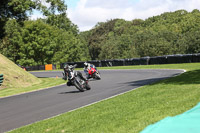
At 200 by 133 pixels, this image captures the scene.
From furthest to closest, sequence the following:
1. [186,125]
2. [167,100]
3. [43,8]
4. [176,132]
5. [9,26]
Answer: [9,26], [43,8], [167,100], [186,125], [176,132]

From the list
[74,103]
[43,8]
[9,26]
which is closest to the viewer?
[74,103]

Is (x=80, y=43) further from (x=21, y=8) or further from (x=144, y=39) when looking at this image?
(x=21, y=8)

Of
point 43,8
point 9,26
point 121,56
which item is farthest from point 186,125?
point 121,56

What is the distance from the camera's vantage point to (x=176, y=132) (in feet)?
18.8

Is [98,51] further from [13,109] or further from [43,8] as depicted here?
[13,109]

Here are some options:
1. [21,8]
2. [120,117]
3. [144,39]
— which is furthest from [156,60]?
[144,39]

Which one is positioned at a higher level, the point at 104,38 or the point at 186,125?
the point at 104,38

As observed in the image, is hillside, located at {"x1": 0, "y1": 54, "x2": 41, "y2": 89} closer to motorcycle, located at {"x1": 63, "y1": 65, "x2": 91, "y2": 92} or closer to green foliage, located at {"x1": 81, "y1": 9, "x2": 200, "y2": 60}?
motorcycle, located at {"x1": 63, "y1": 65, "x2": 91, "y2": 92}

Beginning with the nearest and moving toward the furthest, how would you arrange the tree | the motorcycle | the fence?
the motorcycle
the tree
the fence

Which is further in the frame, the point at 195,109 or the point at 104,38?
the point at 104,38

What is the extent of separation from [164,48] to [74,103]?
3261 inches

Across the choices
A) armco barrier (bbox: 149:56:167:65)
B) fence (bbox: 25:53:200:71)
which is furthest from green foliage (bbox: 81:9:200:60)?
armco barrier (bbox: 149:56:167:65)

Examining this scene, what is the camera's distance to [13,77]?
24.7m

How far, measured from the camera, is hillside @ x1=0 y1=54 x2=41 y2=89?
23.8m
